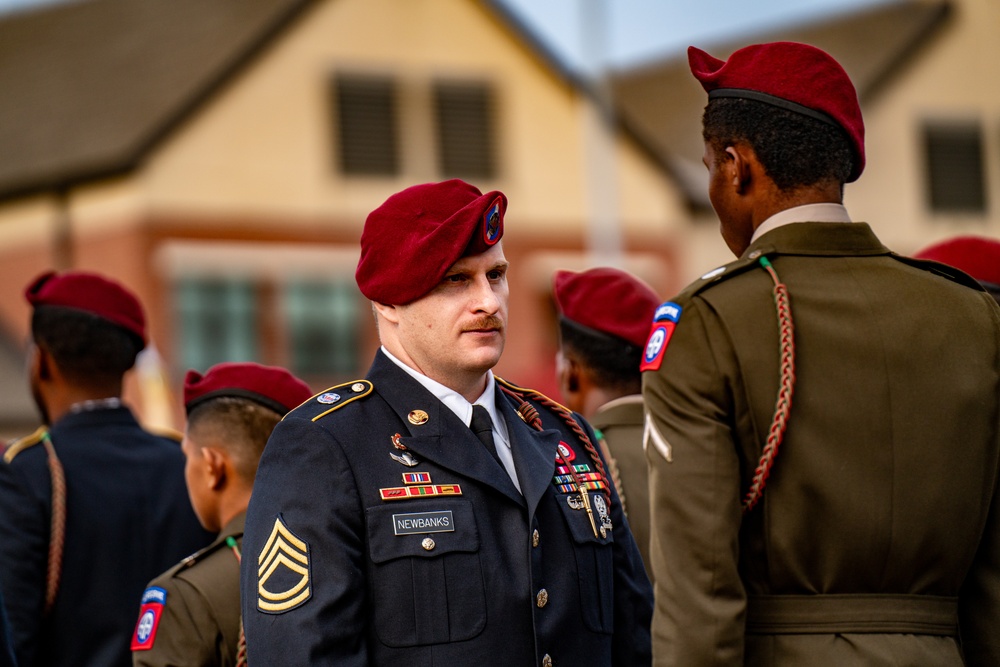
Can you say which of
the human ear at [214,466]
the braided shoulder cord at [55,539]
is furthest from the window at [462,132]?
the human ear at [214,466]

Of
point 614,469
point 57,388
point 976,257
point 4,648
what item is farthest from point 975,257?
point 4,648

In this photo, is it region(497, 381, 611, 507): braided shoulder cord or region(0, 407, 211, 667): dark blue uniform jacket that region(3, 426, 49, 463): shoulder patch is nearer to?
region(0, 407, 211, 667): dark blue uniform jacket

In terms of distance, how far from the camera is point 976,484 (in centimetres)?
323

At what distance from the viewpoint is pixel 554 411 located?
3812 millimetres

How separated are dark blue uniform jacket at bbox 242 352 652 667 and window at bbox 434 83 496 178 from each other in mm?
23788

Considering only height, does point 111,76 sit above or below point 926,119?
above

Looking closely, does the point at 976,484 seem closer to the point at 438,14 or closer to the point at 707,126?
the point at 707,126

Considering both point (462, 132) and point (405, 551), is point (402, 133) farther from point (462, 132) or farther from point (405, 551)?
point (405, 551)

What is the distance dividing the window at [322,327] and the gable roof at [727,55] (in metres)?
6.59

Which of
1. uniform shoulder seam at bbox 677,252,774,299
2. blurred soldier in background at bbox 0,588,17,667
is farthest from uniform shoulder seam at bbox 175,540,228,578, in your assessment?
uniform shoulder seam at bbox 677,252,774,299

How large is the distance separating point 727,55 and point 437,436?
3037 centimetres

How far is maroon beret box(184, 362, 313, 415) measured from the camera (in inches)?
176

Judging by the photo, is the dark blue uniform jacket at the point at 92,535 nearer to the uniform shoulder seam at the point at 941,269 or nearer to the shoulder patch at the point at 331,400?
the shoulder patch at the point at 331,400

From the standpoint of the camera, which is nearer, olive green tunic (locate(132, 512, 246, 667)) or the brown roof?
olive green tunic (locate(132, 512, 246, 667))
